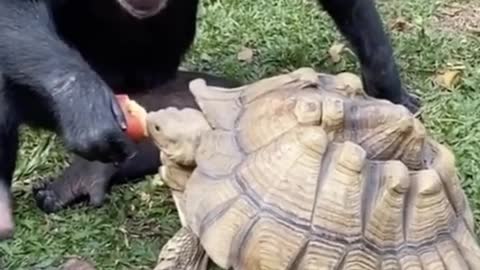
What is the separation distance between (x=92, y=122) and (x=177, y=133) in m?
0.17

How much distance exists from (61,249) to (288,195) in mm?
852

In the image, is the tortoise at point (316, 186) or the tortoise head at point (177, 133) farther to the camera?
the tortoise head at point (177, 133)

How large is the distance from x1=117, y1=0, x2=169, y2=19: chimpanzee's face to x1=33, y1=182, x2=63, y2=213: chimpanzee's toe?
1.61 feet

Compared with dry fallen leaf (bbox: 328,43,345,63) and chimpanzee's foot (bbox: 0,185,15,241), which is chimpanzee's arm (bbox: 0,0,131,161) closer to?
chimpanzee's foot (bbox: 0,185,15,241)

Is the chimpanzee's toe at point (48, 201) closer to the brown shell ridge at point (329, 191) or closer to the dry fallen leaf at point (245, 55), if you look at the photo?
the brown shell ridge at point (329, 191)

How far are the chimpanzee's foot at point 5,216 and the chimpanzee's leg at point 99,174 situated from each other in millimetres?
364

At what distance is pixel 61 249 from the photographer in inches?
123

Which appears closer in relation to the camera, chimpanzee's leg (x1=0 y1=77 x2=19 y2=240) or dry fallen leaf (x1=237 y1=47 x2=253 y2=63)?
chimpanzee's leg (x1=0 y1=77 x2=19 y2=240)

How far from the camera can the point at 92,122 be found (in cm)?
258

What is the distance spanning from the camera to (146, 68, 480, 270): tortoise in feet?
8.02

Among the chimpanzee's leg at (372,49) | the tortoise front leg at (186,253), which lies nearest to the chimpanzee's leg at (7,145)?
the tortoise front leg at (186,253)

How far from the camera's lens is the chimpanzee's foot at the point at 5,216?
2.79m

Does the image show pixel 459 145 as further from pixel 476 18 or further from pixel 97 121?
pixel 97 121

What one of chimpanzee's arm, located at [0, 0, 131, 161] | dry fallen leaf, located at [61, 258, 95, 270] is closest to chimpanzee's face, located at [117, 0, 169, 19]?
chimpanzee's arm, located at [0, 0, 131, 161]
